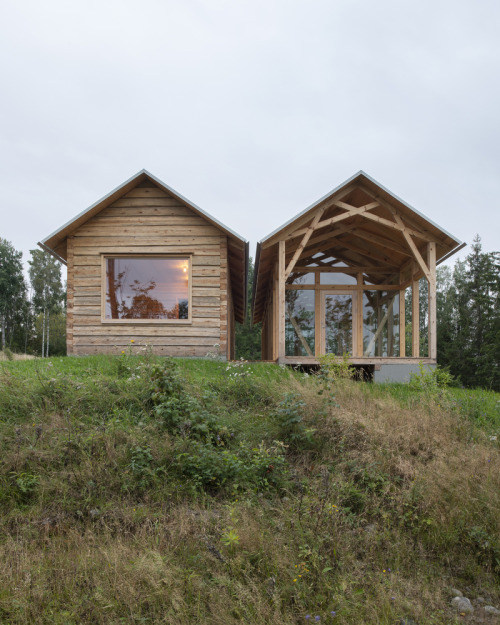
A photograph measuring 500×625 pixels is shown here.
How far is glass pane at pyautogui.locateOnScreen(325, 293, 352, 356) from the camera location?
1410cm

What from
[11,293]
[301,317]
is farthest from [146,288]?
[11,293]

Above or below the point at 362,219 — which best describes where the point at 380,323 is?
below

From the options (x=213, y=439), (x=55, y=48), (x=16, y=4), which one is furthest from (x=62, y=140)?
(x=213, y=439)

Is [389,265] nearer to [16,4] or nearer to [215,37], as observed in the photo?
[215,37]

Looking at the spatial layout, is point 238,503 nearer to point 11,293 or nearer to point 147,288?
point 147,288

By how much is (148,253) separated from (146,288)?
867 mm

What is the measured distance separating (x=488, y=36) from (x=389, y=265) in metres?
11.0

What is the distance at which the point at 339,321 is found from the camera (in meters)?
14.2

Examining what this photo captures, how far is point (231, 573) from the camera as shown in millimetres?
3512

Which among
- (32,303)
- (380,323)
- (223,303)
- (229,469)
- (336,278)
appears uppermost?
(32,303)

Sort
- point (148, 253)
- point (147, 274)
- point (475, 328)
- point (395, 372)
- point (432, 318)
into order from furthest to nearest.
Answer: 1. point (475, 328)
2. point (147, 274)
3. point (148, 253)
4. point (395, 372)
5. point (432, 318)

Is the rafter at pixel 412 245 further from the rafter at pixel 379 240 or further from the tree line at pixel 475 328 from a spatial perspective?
the tree line at pixel 475 328

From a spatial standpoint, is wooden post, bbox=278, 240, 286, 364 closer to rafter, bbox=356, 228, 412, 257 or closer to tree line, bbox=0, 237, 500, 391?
rafter, bbox=356, 228, 412, 257

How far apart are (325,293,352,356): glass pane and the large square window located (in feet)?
16.5
